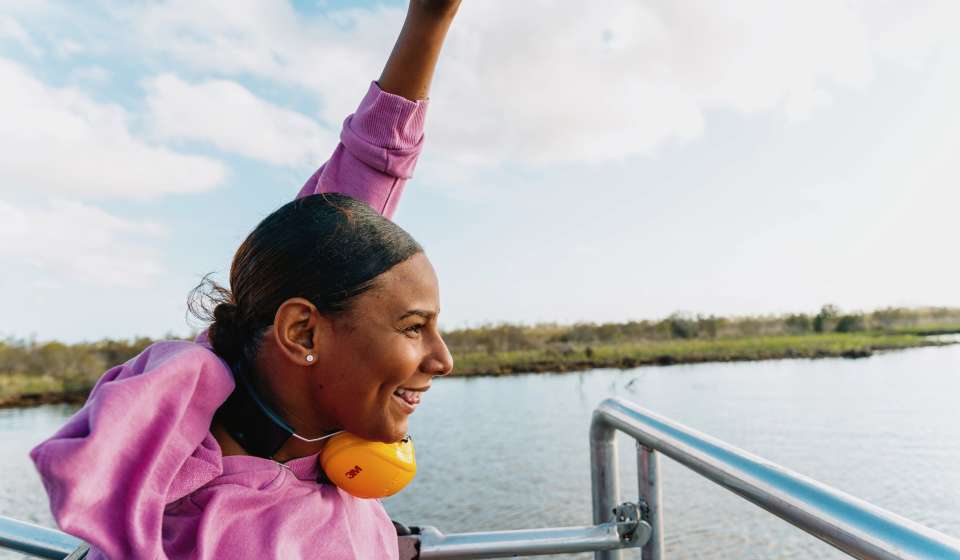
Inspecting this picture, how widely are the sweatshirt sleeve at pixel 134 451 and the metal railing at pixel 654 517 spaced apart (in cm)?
53

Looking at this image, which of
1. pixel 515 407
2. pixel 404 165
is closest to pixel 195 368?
pixel 404 165

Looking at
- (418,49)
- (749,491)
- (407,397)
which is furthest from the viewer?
(418,49)

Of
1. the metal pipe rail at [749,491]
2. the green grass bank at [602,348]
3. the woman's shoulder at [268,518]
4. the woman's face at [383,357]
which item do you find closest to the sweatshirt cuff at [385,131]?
the woman's face at [383,357]

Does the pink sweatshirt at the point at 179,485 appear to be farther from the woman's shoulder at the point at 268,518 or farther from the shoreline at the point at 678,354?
the shoreline at the point at 678,354

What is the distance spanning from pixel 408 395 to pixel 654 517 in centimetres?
70

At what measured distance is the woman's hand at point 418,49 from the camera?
3.76 ft

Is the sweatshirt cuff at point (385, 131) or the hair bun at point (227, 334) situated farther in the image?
the sweatshirt cuff at point (385, 131)

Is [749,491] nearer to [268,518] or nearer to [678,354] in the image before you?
[268,518]

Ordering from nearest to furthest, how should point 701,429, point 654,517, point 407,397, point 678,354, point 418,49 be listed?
point 407,397 < point 418,49 < point 654,517 < point 701,429 < point 678,354

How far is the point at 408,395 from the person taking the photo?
98 centimetres

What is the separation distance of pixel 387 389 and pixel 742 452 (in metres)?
0.50

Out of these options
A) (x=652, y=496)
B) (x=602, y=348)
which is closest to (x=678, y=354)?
(x=602, y=348)

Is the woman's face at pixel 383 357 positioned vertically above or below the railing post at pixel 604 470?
above

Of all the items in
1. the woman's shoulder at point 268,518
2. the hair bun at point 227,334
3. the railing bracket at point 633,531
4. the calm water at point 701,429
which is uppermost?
the hair bun at point 227,334
